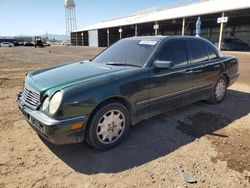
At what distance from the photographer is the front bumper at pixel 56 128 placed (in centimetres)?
275

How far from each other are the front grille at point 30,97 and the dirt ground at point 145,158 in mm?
724

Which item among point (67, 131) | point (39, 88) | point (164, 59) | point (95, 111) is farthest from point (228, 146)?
point (39, 88)

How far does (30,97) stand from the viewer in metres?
3.22

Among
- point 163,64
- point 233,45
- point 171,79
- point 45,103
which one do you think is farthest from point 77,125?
point 233,45

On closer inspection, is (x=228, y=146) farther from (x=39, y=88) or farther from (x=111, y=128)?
(x=39, y=88)

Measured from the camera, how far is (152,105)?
12.3 ft

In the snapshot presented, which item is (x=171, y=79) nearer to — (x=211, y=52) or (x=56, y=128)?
(x=211, y=52)

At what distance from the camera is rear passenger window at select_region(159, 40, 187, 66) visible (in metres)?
3.97

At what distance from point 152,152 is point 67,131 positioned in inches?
51.2

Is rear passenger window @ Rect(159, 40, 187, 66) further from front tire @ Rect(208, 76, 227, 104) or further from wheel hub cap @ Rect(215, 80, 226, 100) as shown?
wheel hub cap @ Rect(215, 80, 226, 100)

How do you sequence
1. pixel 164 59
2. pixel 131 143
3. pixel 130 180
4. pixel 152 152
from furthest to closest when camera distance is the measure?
1. pixel 164 59
2. pixel 131 143
3. pixel 152 152
4. pixel 130 180

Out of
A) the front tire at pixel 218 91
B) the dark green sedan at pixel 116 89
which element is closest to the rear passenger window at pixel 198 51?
the dark green sedan at pixel 116 89

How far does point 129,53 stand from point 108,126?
1.51m

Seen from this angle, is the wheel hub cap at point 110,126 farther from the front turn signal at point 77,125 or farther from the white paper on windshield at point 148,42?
the white paper on windshield at point 148,42
